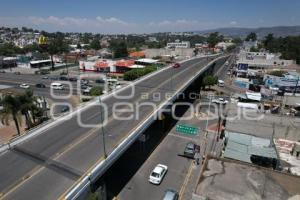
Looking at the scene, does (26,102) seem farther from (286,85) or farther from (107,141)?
(286,85)

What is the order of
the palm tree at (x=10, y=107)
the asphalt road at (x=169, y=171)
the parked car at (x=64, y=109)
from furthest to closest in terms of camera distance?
the parked car at (x=64, y=109) < the palm tree at (x=10, y=107) < the asphalt road at (x=169, y=171)

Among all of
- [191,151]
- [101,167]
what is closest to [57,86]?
[191,151]

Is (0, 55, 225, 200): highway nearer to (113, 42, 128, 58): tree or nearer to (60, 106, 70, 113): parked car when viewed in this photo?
(60, 106, 70, 113): parked car

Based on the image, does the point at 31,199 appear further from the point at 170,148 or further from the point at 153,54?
the point at 153,54

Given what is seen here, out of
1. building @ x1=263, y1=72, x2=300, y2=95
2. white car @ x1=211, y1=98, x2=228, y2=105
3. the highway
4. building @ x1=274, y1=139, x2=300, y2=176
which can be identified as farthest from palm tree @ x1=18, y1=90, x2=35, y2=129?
building @ x1=263, y1=72, x2=300, y2=95

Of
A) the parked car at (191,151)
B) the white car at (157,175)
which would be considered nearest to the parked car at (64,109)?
the parked car at (191,151)

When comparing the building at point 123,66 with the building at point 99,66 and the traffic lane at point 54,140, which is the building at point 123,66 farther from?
the traffic lane at point 54,140
